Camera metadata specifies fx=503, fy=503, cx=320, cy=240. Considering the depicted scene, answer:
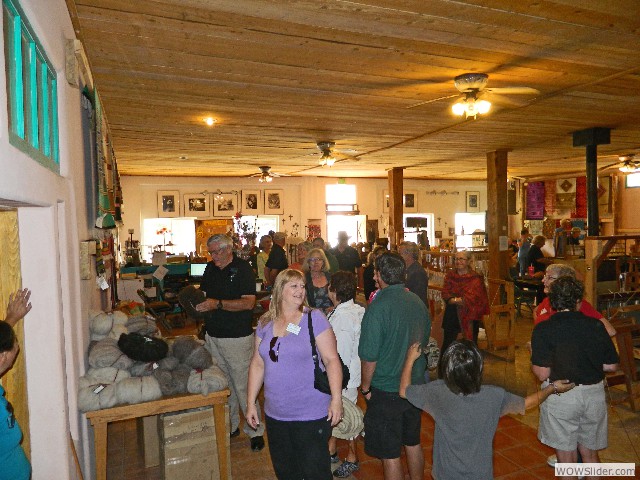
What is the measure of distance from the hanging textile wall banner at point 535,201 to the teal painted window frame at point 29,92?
16.1 metres

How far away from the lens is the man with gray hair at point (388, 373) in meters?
2.88

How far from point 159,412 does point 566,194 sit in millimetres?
15299

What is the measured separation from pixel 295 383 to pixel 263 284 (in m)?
5.83

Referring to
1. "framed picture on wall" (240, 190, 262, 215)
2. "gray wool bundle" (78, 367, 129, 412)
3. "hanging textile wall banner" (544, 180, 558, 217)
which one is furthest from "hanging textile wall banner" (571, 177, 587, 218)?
"gray wool bundle" (78, 367, 129, 412)

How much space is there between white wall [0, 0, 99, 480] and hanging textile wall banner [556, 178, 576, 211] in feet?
50.7

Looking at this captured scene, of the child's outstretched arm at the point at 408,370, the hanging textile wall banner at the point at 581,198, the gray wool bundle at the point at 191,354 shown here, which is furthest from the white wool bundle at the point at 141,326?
the hanging textile wall banner at the point at 581,198

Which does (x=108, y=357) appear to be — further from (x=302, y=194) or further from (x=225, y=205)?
(x=302, y=194)

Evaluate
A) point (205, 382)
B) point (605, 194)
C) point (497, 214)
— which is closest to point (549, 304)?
point (205, 382)

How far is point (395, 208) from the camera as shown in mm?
11711

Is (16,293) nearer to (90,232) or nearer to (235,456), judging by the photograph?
(90,232)

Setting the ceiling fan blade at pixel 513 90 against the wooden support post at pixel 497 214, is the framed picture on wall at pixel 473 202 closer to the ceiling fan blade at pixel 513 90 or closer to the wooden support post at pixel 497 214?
the wooden support post at pixel 497 214

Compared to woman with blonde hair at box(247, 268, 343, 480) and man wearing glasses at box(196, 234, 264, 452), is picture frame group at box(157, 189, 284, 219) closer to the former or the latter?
man wearing glasses at box(196, 234, 264, 452)

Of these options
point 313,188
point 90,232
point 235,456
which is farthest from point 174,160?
point 235,456

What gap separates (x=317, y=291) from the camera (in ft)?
14.6
